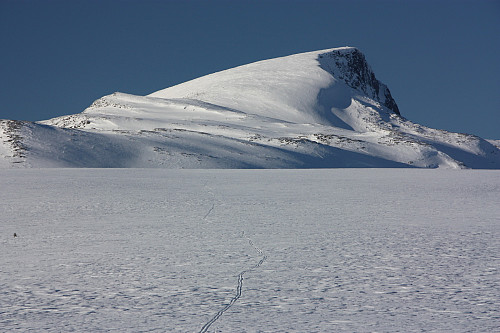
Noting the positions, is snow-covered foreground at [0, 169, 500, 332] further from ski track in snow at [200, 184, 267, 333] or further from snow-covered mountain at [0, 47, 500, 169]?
snow-covered mountain at [0, 47, 500, 169]

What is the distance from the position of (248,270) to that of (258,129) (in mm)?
79183

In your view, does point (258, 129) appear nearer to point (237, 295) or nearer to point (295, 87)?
point (295, 87)

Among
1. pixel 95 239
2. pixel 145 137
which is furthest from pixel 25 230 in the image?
pixel 145 137

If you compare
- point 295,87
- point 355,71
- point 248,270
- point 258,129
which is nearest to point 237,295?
point 248,270

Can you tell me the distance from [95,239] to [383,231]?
5405 millimetres

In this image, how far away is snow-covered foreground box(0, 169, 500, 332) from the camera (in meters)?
5.27

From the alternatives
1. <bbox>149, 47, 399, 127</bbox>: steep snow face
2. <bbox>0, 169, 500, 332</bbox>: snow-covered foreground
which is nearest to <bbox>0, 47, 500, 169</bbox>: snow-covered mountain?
<bbox>149, 47, 399, 127</bbox>: steep snow face

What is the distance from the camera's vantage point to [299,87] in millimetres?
137625

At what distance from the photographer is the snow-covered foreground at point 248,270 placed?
5.27 m

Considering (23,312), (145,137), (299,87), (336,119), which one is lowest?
(23,312)

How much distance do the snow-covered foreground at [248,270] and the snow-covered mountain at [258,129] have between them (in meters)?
42.0

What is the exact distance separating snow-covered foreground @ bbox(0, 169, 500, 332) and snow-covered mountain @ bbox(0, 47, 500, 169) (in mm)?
42033

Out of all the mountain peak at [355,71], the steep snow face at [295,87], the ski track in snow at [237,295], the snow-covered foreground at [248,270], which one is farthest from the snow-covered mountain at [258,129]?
the ski track in snow at [237,295]

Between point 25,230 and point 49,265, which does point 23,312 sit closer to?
point 49,265
